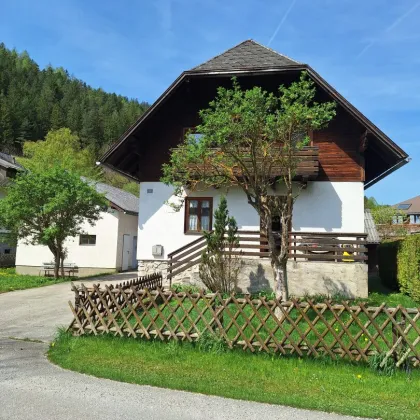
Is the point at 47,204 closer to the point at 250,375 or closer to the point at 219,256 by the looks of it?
the point at 219,256

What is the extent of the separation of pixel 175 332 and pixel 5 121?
78.7 m

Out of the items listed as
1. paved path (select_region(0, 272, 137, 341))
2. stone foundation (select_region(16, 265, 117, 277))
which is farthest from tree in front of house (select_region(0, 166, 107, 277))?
stone foundation (select_region(16, 265, 117, 277))

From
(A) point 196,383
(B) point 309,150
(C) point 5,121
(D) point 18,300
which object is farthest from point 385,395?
(C) point 5,121

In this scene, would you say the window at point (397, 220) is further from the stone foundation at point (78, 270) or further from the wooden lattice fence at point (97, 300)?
the wooden lattice fence at point (97, 300)

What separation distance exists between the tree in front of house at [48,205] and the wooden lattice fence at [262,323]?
12.0 m

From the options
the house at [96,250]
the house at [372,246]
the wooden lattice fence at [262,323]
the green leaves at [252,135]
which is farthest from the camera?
the house at [372,246]

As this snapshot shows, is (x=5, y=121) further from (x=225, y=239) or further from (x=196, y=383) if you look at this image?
(x=196, y=383)

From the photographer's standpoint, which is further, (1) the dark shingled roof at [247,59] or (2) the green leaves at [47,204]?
(2) the green leaves at [47,204]

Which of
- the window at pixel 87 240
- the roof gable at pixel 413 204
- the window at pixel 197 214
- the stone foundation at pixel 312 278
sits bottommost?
the stone foundation at pixel 312 278

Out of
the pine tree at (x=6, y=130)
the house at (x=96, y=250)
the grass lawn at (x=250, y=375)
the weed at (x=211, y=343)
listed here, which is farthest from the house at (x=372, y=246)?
the pine tree at (x=6, y=130)

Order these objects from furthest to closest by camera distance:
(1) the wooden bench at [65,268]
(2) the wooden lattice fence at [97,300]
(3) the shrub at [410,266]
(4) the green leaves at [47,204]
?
(1) the wooden bench at [65,268], (4) the green leaves at [47,204], (3) the shrub at [410,266], (2) the wooden lattice fence at [97,300]

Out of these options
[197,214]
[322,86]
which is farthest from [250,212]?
[322,86]

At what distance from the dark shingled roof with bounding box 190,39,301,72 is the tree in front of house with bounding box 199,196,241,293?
581 centimetres

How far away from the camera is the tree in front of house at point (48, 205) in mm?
18992
